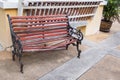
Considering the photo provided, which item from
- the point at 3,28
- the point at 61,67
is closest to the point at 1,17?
the point at 3,28

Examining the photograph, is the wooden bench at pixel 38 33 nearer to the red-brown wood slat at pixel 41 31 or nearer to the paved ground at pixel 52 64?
the red-brown wood slat at pixel 41 31

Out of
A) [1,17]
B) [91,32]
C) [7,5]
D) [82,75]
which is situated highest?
[7,5]

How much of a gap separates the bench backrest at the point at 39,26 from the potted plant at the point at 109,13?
281 cm

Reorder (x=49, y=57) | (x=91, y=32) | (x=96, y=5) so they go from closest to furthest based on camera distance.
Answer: (x=49, y=57) < (x=96, y=5) < (x=91, y=32)

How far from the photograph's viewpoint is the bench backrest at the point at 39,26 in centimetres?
353

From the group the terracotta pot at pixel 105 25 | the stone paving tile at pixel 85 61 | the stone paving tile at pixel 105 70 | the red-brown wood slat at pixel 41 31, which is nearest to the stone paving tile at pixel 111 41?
the stone paving tile at pixel 85 61

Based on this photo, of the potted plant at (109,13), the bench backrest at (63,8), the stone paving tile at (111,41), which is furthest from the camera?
the potted plant at (109,13)

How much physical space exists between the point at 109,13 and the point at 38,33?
11.8 ft

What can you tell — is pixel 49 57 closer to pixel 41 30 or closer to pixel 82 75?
pixel 41 30

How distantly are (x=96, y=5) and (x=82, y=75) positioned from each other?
2.94 metres

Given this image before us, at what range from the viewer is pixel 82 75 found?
3.45 metres

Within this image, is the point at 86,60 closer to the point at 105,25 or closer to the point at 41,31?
the point at 41,31

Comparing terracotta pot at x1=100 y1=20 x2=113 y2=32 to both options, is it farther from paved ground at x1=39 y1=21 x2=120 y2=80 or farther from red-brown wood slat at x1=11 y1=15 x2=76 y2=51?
red-brown wood slat at x1=11 y1=15 x2=76 y2=51

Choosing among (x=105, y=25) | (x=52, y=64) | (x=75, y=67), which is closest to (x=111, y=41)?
(x=105, y=25)
